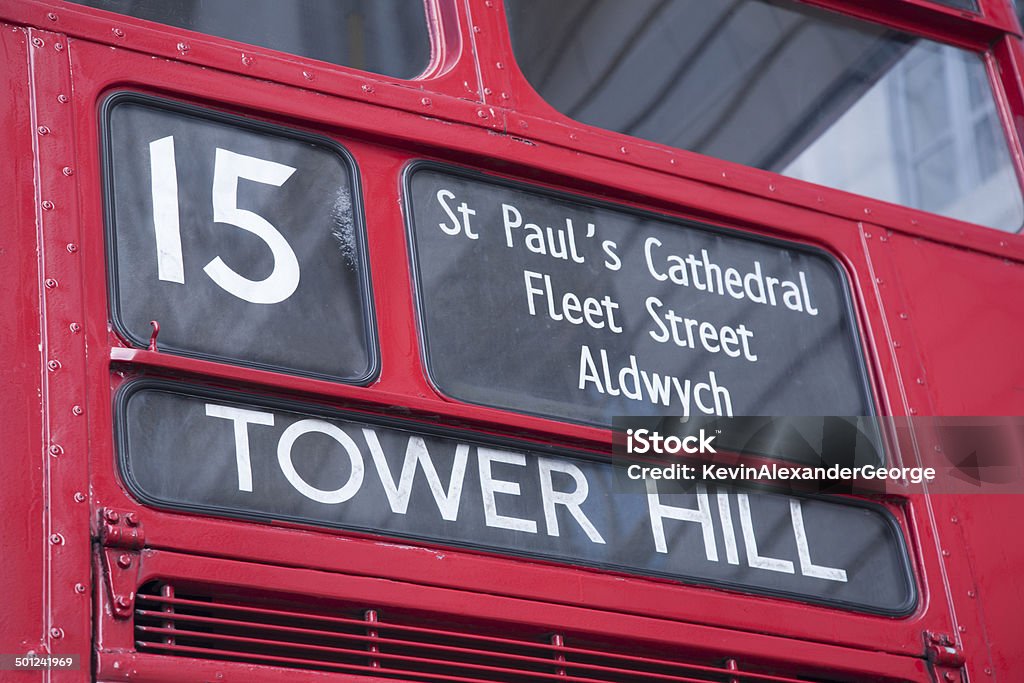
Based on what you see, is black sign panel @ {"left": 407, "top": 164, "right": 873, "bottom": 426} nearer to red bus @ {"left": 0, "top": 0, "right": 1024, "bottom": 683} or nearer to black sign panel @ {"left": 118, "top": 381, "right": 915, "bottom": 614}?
red bus @ {"left": 0, "top": 0, "right": 1024, "bottom": 683}

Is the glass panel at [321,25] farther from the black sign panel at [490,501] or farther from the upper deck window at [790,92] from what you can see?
the black sign panel at [490,501]

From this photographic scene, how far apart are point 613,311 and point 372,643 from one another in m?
0.90

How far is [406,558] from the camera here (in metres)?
2.44

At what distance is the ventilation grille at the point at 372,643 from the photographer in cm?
→ 223

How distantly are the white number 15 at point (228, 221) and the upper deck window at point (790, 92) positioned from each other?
757 millimetres

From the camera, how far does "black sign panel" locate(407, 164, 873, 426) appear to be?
2.74 m

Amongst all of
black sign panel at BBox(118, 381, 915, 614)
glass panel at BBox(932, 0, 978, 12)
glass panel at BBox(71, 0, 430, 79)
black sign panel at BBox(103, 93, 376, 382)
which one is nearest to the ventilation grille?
black sign panel at BBox(118, 381, 915, 614)

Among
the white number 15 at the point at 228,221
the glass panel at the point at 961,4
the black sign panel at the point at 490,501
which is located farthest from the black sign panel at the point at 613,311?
the glass panel at the point at 961,4

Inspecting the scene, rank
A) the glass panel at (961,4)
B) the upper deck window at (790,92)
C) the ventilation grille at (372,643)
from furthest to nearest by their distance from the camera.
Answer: the glass panel at (961,4), the upper deck window at (790,92), the ventilation grille at (372,643)

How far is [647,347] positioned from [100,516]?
3.87ft

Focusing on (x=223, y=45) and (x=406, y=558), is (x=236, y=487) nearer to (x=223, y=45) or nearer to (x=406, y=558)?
(x=406, y=558)

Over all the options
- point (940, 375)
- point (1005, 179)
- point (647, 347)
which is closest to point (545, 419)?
point (647, 347)

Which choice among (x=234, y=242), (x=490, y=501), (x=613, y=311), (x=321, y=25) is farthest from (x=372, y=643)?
(x=321, y=25)

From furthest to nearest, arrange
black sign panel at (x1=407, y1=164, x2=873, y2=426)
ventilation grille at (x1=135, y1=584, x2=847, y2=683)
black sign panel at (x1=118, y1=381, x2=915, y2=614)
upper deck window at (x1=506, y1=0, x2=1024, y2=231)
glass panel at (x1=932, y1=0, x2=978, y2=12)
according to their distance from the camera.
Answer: glass panel at (x1=932, y1=0, x2=978, y2=12), upper deck window at (x1=506, y1=0, x2=1024, y2=231), black sign panel at (x1=407, y1=164, x2=873, y2=426), black sign panel at (x1=118, y1=381, x2=915, y2=614), ventilation grille at (x1=135, y1=584, x2=847, y2=683)
